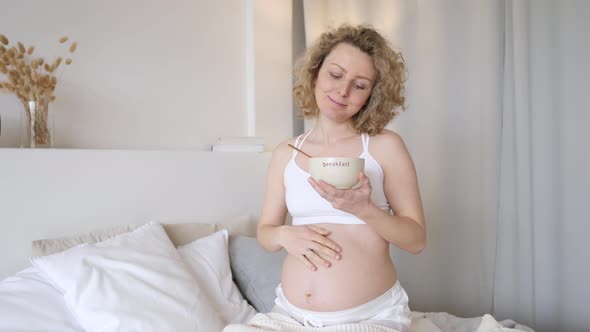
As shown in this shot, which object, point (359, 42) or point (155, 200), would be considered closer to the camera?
point (359, 42)

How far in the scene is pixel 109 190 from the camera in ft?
6.22

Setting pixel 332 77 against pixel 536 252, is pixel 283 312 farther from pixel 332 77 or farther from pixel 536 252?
pixel 536 252

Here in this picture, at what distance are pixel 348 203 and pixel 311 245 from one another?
0.65 feet

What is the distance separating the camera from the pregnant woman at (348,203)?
120cm

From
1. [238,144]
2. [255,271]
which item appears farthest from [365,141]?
[238,144]

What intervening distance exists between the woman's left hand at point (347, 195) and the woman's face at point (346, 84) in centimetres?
35

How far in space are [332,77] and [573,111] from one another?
136cm

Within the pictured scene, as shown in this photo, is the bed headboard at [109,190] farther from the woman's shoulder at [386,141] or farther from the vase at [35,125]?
the woman's shoulder at [386,141]

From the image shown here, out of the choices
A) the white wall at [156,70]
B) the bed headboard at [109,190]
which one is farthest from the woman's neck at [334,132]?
the white wall at [156,70]

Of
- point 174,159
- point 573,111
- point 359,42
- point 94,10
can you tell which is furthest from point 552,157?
point 94,10

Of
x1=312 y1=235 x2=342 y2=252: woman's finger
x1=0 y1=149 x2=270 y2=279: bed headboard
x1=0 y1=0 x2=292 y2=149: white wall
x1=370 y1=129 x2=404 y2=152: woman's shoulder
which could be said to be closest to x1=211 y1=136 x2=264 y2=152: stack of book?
x1=0 y1=149 x2=270 y2=279: bed headboard

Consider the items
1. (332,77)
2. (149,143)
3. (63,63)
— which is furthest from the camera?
(149,143)

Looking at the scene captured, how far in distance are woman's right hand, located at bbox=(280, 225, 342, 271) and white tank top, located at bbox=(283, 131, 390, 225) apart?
1.9 inches

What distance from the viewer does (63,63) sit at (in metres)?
1.99
